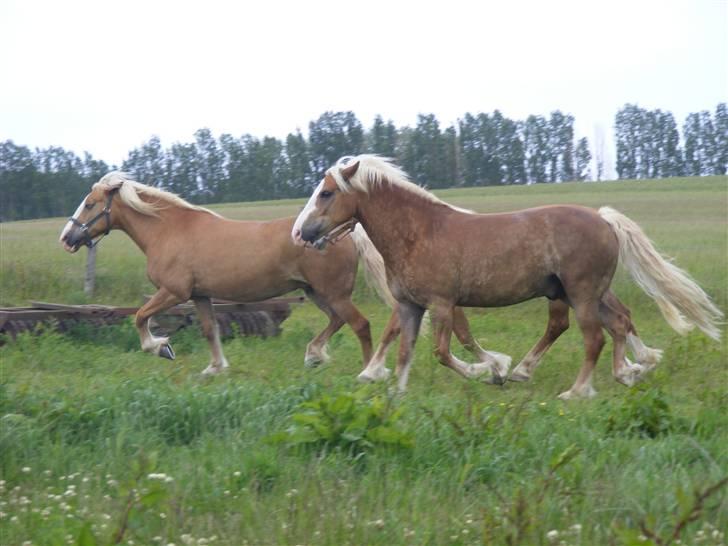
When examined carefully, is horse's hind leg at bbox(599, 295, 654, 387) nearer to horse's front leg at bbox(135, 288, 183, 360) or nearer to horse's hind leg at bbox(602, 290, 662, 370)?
horse's hind leg at bbox(602, 290, 662, 370)

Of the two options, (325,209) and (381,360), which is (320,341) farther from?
(325,209)

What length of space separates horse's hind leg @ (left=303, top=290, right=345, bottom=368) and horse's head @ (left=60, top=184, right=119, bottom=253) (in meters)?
2.35

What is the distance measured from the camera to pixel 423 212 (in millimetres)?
8523

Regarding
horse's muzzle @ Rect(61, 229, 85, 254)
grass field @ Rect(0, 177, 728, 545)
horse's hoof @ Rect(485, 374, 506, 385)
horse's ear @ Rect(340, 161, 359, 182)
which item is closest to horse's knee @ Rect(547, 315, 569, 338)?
grass field @ Rect(0, 177, 728, 545)

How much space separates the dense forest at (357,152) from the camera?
54250mm

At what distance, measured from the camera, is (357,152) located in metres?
52.6

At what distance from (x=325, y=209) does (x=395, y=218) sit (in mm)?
611

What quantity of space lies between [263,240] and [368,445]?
4774 millimetres

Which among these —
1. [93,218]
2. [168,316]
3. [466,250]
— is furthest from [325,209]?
[168,316]

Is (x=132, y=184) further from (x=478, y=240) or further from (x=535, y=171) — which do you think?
(x=535, y=171)

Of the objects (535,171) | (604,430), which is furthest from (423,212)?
(535,171)

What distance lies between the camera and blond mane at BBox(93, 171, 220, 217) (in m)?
10.4

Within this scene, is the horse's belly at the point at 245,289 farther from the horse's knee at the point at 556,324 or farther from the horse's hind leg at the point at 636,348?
the horse's hind leg at the point at 636,348

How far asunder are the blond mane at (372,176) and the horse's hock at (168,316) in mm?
3697
